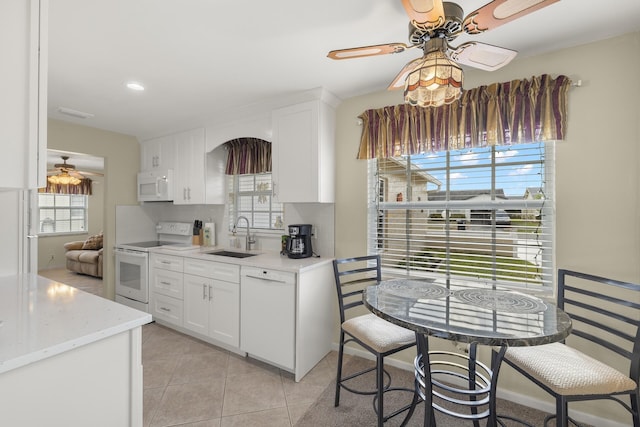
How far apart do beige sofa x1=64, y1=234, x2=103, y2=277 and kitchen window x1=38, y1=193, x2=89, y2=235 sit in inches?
27.8

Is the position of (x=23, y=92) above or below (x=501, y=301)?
above

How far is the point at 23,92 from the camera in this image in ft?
3.22

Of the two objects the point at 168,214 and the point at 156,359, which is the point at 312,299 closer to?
the point at 156,359

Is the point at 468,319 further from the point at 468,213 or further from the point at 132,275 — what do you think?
the point at 132,275

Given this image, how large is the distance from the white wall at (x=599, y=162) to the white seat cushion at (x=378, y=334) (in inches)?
42.0

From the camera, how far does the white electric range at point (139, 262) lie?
3.45 m

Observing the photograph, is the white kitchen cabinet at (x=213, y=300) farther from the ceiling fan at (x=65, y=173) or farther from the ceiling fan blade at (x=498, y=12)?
the ceiling fan at (x=65, y=173)

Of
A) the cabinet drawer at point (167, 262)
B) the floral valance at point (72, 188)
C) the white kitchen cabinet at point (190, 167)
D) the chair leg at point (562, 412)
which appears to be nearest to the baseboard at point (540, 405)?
the chair leg at point (562, 412)

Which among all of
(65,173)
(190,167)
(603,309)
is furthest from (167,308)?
(65,173)

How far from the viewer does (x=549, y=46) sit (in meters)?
1.91

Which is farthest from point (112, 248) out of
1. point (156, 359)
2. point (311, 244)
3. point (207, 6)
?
point (207, 6)

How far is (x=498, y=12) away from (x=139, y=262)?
13.0 feet

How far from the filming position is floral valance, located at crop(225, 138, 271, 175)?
3.35 m

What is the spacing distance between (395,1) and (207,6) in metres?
1.00
